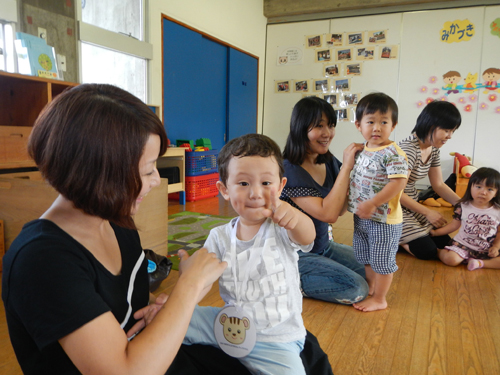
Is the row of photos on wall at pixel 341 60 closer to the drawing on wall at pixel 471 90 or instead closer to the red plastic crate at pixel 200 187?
the drawing on wall at pixel 471 90

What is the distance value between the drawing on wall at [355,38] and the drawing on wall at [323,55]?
1.10ft

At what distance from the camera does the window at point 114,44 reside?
10.3ft

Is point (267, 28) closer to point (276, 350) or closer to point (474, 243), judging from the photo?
point (474, 243)

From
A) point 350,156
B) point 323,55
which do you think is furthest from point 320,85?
point 350,156

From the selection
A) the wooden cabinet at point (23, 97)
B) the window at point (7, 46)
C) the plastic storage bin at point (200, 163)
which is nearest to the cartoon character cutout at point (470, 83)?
the plastic storage bin at point (200, 163)

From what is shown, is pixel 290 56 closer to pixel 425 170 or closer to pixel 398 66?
pixel 398 66

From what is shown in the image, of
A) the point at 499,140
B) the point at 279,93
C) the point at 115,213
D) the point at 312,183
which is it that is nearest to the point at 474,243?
the point at 312,183

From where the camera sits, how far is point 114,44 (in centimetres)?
331

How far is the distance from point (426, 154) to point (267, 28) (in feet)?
14.6

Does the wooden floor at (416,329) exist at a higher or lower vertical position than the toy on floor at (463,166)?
lower

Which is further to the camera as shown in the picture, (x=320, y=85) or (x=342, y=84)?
(x=320, y=85)

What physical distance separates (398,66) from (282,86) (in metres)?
1.78

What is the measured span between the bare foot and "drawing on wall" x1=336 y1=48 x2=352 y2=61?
15.4 ft

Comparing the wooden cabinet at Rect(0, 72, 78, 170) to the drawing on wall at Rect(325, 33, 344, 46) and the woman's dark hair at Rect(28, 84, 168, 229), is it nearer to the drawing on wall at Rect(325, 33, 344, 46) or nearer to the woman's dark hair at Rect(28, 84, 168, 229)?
the woman's dark hair at Rect(28, 84, 168, 229)
